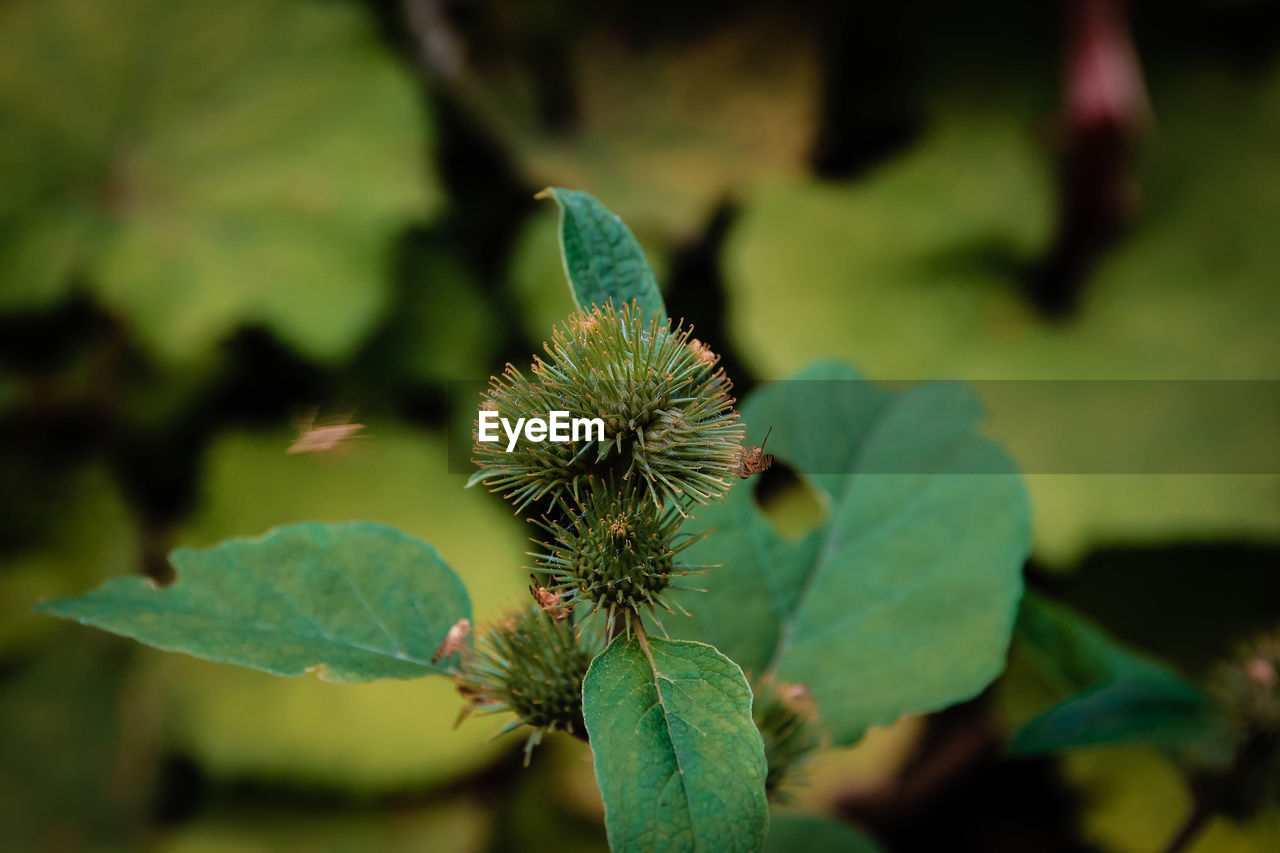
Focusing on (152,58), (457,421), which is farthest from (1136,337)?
(152,58)

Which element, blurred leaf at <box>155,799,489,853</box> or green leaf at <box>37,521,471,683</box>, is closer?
green leaf at <box>37,521,471,683</box>

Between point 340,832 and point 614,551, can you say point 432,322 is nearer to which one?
point 340,832

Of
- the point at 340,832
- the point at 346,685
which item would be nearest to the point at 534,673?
the point at 346,685

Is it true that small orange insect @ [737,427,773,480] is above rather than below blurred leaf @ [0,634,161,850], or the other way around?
above

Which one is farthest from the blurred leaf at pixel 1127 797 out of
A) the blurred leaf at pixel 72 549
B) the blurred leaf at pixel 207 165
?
the blurred leaf at pixel 72 549

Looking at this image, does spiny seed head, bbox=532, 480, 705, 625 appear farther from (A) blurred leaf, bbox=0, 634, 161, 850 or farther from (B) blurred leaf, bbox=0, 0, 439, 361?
(A) blurred leaf, bbox=0, 634, 161, 850

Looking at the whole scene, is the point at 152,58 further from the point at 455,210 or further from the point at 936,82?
the point at 936,82

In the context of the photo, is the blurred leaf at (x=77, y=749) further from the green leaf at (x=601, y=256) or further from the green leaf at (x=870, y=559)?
the green leaf at (x=601, y=256)

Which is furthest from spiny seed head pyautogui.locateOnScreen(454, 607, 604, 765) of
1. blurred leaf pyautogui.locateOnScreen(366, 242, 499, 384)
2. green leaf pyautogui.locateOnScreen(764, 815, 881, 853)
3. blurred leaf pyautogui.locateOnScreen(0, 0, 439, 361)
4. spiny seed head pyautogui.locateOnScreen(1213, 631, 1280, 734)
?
blurred leaf pyautogui.locateOnScreen(0, 0, 439, 361)
